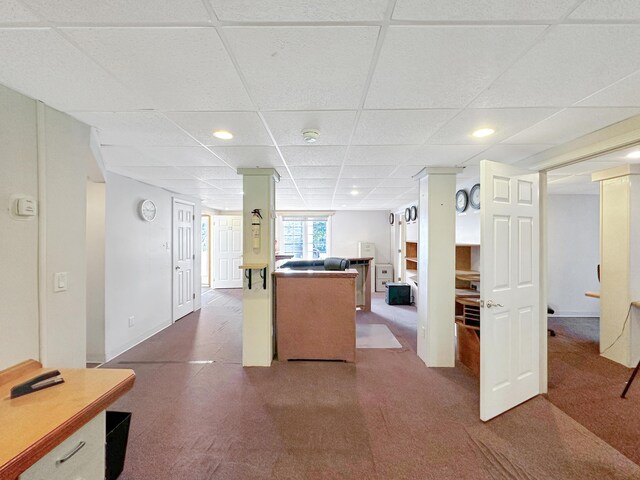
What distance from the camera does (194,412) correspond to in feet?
7.29

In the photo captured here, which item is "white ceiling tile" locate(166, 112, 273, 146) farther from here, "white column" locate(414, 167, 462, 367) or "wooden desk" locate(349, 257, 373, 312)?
"wooden desk" locate(349, 257, 373, 312)

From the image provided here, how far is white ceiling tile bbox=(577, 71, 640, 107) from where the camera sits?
1333 mm

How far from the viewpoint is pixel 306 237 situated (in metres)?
7.99

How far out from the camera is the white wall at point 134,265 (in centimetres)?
327

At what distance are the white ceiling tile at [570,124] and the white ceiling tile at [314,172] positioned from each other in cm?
166

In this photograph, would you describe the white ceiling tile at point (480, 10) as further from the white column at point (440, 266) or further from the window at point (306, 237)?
the window at point (306, 237)

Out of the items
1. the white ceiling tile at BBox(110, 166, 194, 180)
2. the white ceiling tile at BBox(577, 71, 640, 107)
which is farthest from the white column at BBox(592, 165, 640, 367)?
the white ceiling tile at BBox(110, 166, 194, 180)

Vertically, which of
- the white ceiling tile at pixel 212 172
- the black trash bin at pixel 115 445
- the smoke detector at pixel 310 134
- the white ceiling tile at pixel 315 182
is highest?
the white ceiling tile at pixel 315 182

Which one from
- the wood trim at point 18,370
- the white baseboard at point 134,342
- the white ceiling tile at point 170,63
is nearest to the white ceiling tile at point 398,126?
the white ceiling tile at point 170,63

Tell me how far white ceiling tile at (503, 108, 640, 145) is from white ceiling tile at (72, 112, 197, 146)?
8.36 feet

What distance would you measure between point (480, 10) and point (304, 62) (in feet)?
2.24

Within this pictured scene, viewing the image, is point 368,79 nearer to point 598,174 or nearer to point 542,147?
point 542,147

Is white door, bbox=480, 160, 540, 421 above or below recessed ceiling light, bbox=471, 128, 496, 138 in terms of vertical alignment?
below

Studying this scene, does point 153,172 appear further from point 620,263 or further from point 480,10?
point 620,263
